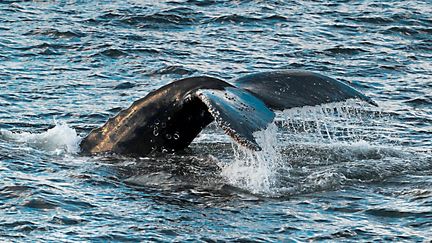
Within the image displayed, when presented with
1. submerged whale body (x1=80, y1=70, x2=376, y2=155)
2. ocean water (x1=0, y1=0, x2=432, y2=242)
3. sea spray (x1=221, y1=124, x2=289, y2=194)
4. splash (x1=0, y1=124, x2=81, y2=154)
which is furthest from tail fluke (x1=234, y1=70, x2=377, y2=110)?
splash (x1=0, y1=124, x2=81, y2=154)

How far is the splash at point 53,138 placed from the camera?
11297 millimetres

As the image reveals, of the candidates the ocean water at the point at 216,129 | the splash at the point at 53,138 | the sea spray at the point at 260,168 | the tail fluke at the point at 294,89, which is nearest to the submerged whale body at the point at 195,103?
the tail fluke at the point at 294,89

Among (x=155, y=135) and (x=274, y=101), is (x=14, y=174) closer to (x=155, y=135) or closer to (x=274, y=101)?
(x=155, y=135)

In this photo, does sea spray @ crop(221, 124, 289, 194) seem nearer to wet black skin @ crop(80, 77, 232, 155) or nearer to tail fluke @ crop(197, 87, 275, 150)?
tail fluke @ crop(197, 87, 275, 150)

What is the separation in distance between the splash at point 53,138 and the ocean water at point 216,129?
0.09ft

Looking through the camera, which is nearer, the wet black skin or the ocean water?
the ocean water

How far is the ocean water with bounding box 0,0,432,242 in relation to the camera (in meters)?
9.07

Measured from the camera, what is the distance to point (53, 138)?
1180 centimetres

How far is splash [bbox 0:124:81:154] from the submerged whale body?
57cm

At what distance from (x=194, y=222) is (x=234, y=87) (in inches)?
54.3

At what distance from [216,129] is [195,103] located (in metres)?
2.98

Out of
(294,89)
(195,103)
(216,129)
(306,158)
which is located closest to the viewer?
(195,103)

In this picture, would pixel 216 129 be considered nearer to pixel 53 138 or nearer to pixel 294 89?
pixel 53 138

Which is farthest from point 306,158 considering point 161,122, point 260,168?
point 161,122
